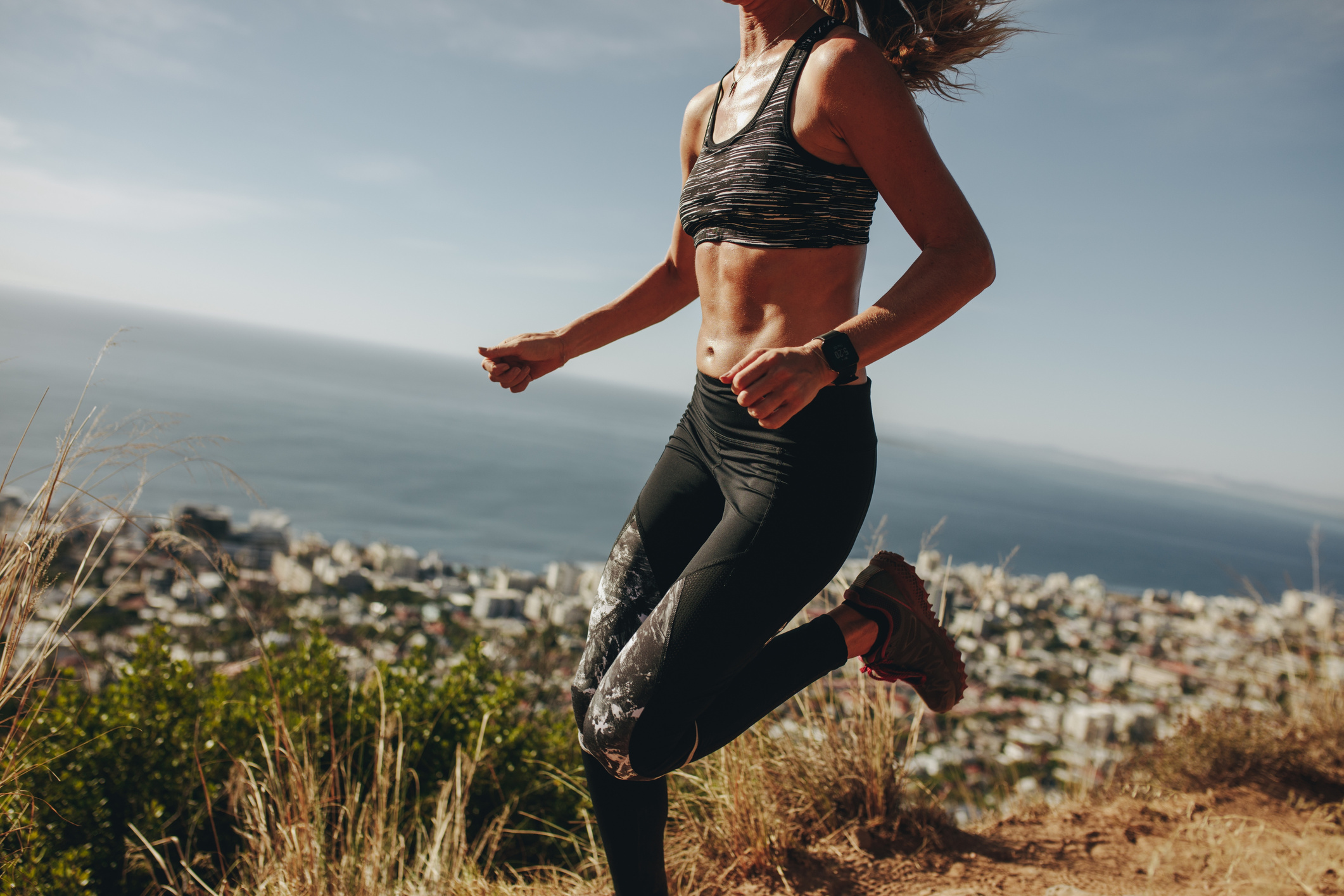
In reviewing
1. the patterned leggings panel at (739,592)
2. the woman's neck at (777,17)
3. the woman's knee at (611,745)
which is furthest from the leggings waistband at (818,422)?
the woman's neck at (777,17)

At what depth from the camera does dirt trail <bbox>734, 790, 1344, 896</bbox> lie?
182 cm

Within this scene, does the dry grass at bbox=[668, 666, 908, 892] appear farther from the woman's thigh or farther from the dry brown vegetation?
the woman's thigh

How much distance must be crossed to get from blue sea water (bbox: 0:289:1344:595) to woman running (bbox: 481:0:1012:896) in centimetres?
114

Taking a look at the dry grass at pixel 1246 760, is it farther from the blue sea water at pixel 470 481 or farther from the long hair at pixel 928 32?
A: the long hair at pixel 928 32

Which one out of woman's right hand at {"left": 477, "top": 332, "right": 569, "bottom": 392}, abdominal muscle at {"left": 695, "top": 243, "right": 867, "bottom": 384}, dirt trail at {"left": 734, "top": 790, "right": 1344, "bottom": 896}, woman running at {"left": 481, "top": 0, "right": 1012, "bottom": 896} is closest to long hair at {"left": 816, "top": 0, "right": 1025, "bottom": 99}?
woman running at {"left": 481, "top": 0, "right": 1012, "bottom": 896}

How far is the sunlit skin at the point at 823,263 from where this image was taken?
1.04 metres

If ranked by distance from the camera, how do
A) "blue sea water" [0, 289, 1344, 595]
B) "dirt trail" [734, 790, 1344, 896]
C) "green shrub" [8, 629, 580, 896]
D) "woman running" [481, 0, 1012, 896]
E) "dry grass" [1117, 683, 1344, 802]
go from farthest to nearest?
"blue sea water" [0, 289, 1344, 595]
"dry grass" [1117, 683, 1344, 802]
"green shrub" [8, 629, 580, 896]
"dirt trail" [734, 790, 1344, 896]
"woman running" [481, 0, 1012, 896]

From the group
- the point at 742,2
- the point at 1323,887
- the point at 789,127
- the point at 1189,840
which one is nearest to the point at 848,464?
the point at 789,127

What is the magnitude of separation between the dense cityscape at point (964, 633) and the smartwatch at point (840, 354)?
145 centimetres

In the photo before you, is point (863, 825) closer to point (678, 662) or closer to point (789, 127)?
point (678, 662)

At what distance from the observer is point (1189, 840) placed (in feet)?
7.41

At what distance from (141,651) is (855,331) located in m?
3.22

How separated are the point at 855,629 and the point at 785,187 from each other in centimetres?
90

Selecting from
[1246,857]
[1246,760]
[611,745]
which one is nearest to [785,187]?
[611,745]
